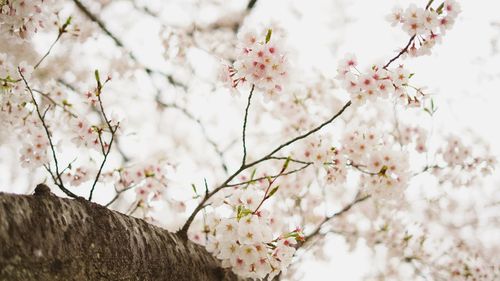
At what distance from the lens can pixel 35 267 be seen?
118cm

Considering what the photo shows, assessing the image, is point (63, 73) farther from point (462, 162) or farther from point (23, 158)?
point (462, 162)

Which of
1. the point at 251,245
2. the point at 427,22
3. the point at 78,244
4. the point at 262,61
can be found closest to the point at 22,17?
the point at 262,61

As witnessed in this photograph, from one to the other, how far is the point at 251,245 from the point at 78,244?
0.69m

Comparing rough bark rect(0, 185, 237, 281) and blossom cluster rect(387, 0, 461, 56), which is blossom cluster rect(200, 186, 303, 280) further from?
blossom cluster rect(387, 0, 461, 56)

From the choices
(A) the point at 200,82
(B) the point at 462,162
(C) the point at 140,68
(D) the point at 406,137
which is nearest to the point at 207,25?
(A) the point at 200,82

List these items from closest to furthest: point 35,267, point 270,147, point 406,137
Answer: point 35,267, point 406,137, point 270,147

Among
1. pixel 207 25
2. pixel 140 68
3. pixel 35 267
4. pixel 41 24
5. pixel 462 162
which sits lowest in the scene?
pixel 35 267

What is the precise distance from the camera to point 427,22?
201 cm

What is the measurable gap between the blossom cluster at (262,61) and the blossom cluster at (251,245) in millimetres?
580

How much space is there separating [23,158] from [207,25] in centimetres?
369

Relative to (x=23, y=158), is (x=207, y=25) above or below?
above

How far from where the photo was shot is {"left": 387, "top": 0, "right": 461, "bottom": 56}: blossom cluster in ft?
6.59

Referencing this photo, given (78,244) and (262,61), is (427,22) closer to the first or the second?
(262,61)

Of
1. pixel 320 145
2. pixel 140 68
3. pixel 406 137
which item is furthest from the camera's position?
pixel 140 68
